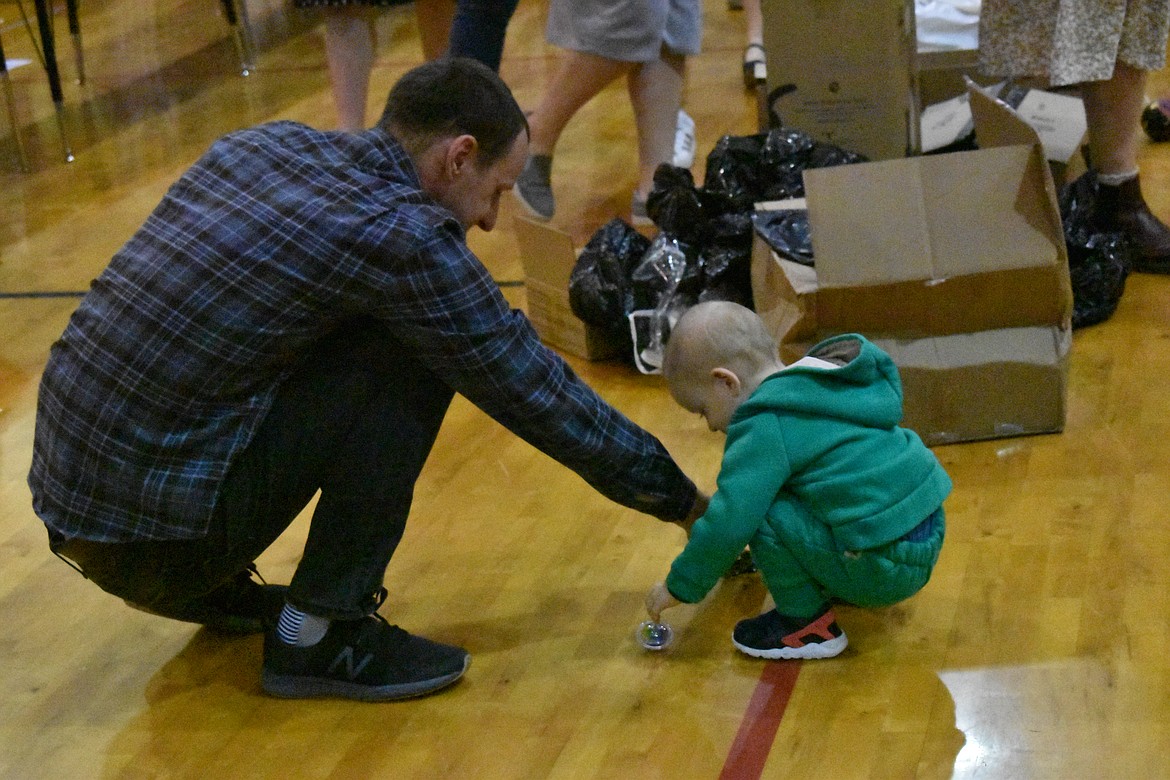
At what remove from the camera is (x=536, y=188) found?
3404 millimetres

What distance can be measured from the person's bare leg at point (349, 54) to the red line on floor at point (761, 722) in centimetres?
220

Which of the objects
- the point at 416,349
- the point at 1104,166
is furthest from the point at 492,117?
the point at 1104,166

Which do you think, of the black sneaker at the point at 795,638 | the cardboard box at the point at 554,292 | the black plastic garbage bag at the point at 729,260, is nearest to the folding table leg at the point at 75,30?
the cardboard box at the point at 554,292

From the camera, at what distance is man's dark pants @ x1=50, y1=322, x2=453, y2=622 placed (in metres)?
1.64

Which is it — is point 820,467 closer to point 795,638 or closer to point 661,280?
point 795,638

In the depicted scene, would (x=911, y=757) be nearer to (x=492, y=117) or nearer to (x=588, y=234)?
(x=492, y=117)

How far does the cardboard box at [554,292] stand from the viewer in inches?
106

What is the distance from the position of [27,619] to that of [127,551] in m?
0.48

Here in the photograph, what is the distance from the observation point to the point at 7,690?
186 centimetres

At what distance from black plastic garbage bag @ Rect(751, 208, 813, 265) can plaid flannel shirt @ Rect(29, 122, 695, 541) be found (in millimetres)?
768

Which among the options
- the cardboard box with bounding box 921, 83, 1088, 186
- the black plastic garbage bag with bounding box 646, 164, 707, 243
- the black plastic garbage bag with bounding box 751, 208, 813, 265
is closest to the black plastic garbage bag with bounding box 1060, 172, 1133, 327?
the cardboard box with bounding box 921, 83, 1088, 186

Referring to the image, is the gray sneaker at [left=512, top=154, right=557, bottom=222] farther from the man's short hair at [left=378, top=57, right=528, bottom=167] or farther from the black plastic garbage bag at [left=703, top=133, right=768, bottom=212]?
the man's short hair at [left=378, top=57, right=528, bottom=167]

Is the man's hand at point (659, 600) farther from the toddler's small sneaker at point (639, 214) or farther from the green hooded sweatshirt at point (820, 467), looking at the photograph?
the toddler's small sneaker at point (639, 214)

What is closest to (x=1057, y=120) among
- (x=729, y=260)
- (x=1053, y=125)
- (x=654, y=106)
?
(x=1053, y=125)
